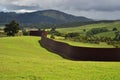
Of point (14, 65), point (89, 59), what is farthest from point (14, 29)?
point (14, 65)

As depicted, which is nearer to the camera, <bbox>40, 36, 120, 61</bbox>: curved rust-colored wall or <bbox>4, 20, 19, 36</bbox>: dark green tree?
<bbox>40, 36, 120, 61</bbox>: curved rust-colored wall

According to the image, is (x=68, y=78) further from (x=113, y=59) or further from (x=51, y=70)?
(x=113, y=59)

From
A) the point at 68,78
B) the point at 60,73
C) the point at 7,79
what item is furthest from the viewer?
the point at 60,73

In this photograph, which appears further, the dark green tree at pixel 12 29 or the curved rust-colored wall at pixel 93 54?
the dark green tree at pixel 12 29

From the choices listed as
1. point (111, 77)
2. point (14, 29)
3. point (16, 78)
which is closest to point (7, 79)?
point (16, 78)

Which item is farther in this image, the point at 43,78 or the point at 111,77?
the point at 111,77

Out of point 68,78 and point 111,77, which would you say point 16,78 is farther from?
point 111,77

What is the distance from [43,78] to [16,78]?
1835 millimetres

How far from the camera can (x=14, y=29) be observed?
122438 millimetres

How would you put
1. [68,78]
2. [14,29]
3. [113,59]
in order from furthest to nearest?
[14,29], [113,59], [68,78]

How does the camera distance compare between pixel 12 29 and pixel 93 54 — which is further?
pixel 12 29

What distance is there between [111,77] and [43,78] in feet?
16.8

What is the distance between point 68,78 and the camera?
21.4 meters

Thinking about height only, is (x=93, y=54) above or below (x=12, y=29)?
above
